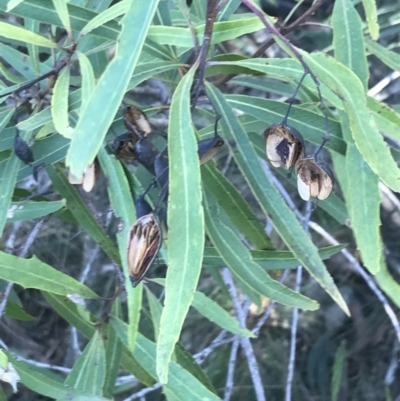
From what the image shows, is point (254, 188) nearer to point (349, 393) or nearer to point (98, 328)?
point (98, 328)

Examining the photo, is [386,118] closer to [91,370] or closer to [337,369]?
[91,370]

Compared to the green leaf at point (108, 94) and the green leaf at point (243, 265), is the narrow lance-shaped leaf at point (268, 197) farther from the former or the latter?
the green leaf at point (108, 94)

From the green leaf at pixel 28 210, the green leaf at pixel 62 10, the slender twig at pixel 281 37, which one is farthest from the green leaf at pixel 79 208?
the slender twig at pixel 281 37

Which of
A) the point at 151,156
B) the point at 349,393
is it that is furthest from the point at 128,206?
the point at 349,393

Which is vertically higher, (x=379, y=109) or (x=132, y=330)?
(x=379, y=109)

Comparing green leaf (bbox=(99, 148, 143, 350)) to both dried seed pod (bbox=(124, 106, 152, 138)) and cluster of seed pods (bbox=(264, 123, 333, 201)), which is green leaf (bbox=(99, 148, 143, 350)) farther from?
cluster of seed pods (bbox=(264, 123, 333, 201))

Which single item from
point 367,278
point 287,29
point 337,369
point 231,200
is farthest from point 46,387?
point 337,369
